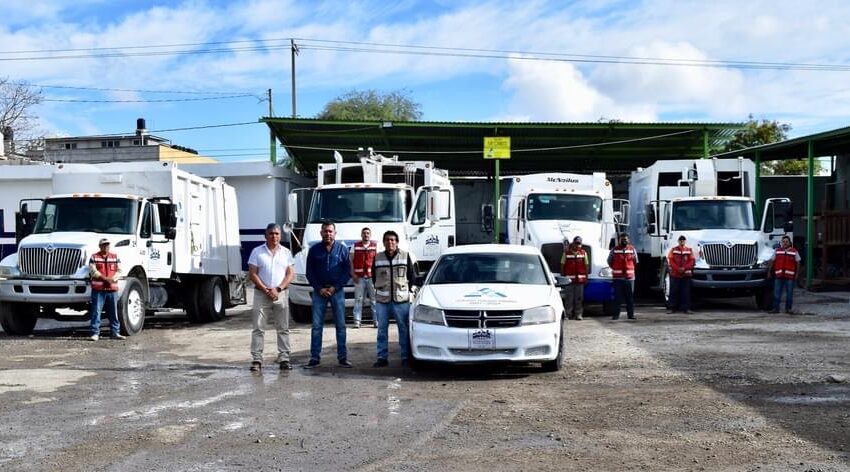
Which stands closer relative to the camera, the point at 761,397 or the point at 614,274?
the point at 761,397

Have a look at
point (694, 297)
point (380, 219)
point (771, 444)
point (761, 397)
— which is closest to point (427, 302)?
point (761, 397)

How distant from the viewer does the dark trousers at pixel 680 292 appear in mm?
19797

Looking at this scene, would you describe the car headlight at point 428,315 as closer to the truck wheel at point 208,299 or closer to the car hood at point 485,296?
the car hood at point 485,296

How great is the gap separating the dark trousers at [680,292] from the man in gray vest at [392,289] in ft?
31.8

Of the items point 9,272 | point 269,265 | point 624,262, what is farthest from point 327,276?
point 624,262

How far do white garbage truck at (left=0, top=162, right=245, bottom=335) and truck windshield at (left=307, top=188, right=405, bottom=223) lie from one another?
8.72 feet

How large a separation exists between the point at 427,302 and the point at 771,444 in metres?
4.73

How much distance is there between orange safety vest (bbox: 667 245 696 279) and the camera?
64.1ft

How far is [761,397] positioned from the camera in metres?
9.25

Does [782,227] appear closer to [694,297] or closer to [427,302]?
[694,297]

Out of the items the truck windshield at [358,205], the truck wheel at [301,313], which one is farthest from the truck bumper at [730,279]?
the truck wheel at [301,313]

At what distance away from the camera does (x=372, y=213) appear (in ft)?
60.1

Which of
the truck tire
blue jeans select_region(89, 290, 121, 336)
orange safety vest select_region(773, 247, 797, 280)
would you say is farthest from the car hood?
orange safety vest select_region(773, 247, 797, 280)

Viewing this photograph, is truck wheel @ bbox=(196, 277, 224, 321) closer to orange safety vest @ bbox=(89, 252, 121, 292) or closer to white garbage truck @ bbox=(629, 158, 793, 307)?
orange safety vest @ bbox=(89, 252, 121, 292)
